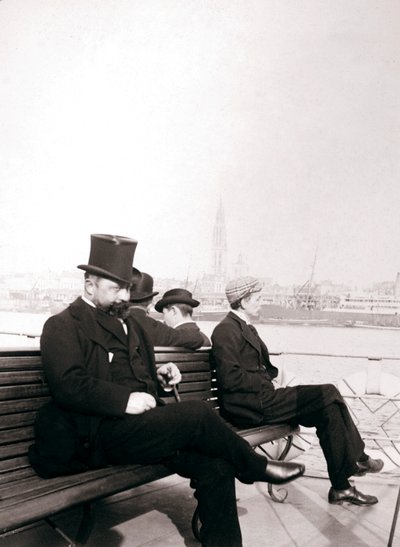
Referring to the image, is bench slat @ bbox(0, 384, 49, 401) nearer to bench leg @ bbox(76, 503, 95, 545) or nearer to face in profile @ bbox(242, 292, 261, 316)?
bench leg @ bbox(76, 503, 95, 545)

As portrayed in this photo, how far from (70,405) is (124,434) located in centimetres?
23

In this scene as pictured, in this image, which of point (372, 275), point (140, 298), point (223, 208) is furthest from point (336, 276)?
point (140, 298)

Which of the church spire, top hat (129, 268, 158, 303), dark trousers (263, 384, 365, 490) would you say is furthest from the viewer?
the church spire

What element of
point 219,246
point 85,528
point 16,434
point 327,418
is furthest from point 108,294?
point 219,246

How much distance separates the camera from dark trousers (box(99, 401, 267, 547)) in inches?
108

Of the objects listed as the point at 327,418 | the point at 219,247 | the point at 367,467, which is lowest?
the point at 367,467

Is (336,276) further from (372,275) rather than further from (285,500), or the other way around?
(285,500)

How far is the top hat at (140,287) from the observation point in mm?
4473

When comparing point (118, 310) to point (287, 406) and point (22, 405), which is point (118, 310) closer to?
point (22, 405)

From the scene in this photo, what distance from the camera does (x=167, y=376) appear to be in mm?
3438

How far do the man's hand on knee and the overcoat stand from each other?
110 centimetres

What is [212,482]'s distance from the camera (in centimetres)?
279

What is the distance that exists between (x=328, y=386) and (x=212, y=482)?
1350 millimetres

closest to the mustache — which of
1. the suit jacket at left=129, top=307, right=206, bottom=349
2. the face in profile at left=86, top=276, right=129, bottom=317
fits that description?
the face in profile at left=86, top=276, right=129, bottom=317
